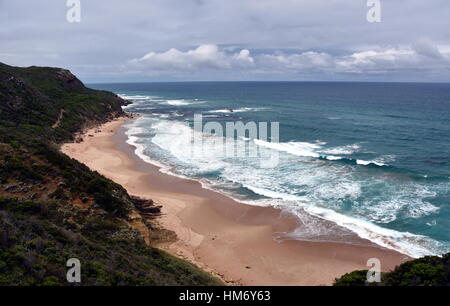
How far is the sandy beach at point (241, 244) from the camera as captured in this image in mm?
19609

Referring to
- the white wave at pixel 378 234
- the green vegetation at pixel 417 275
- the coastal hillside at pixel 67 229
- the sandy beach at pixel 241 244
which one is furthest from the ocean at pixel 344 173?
the coastal hillside at pixel 67 229

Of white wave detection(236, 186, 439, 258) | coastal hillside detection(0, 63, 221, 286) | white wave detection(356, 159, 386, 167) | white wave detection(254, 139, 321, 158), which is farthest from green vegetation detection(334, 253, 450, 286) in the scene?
white wave detection(254, 139, 321, 158)

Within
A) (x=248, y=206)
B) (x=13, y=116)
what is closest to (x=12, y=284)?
(x=248, y=206)

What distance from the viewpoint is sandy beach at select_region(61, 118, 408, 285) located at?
19.6m

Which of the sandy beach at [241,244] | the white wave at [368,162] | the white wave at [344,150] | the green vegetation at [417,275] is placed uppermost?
the white wave at [344,150]

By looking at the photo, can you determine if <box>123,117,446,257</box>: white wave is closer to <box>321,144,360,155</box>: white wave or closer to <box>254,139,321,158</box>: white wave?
<box>254,139,321,158</box>: white wave

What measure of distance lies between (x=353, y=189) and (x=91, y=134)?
151 ft

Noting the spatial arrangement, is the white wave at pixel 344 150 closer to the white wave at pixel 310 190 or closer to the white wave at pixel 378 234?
the white wave at pixel 310 190

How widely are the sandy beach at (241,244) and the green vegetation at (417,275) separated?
14.5 ft

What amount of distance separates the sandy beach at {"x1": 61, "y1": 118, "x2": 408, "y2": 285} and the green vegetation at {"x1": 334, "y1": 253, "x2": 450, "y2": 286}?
441 centimetres

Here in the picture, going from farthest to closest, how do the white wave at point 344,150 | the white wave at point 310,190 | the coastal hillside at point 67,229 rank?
the white wave at point 344,150 → the white wave at point 310,190 → the coastal hillside at point 67,229

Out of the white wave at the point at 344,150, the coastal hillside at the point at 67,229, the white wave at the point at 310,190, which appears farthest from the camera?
the white wave at the point at 344,150

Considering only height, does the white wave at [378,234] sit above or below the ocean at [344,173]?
below
